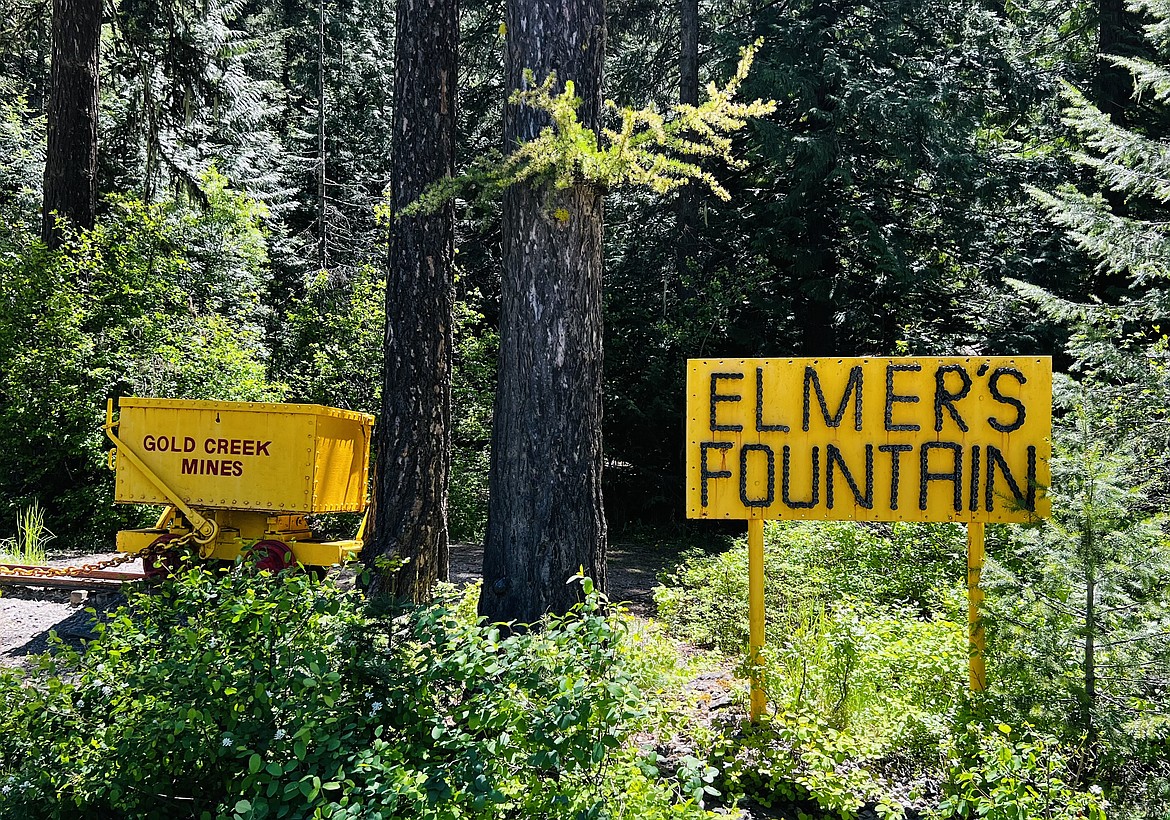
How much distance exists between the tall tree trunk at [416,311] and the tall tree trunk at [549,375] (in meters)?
2.12

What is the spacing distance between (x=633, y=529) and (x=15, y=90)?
13.5 metres

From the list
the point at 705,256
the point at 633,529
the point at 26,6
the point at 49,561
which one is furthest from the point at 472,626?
the point at 26,6

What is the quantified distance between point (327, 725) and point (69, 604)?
20.2 ft

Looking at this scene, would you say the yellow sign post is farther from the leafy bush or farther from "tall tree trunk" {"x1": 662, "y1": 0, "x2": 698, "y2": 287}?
"tall tree trunk" {"x1": 662, "y1": 0, "x2": 698, "y2": 287}

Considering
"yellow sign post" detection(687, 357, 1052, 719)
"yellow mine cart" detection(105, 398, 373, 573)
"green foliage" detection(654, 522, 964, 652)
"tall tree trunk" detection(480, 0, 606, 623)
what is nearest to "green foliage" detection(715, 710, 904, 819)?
"yellow sign post" detection(687, 357, 1052, 719)

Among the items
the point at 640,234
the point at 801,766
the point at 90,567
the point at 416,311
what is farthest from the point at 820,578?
the point at 640,234

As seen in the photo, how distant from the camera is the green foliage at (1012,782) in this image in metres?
3.22

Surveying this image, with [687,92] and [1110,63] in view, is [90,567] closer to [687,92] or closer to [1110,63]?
[687,92]

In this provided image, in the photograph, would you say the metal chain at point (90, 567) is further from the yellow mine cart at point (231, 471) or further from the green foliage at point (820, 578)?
the green foliage at point (820, 578)

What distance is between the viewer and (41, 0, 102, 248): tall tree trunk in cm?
1238

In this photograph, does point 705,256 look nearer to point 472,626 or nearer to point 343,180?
point 343,180

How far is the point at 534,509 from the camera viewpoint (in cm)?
511

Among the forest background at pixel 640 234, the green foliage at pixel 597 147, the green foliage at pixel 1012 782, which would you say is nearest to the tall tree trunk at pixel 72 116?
the forest background at pixel 640 234

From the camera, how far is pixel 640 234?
54.4 feet
